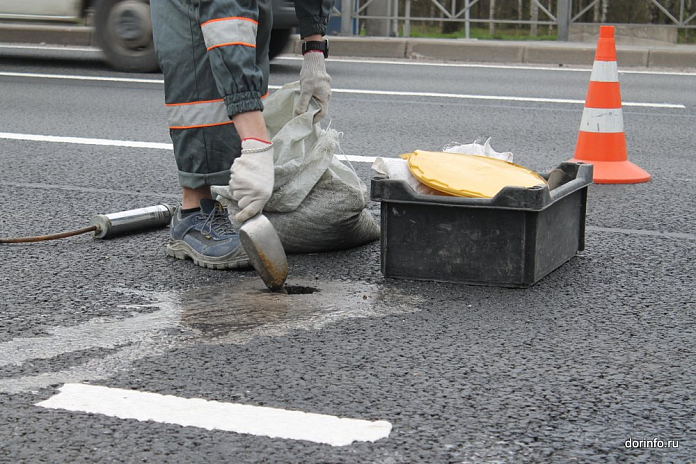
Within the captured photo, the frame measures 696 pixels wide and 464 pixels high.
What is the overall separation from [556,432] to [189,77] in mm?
1762

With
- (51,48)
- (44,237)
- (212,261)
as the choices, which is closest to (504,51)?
(51,48)

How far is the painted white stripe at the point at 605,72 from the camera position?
16.1 ft

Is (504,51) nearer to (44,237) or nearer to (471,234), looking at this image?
(44,237)

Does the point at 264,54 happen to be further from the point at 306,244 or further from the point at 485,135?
the point at 485,135

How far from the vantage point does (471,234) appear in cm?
306

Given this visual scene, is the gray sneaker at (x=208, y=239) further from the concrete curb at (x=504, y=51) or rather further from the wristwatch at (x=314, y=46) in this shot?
the concrete curb at (x=504, y=51)

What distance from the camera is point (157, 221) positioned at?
12.5 ft

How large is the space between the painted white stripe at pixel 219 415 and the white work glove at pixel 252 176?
824 millimetres

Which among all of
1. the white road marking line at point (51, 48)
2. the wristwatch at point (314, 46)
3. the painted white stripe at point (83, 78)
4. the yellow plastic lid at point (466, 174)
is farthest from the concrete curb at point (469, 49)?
the yellow plastic lid at point (466, 174)

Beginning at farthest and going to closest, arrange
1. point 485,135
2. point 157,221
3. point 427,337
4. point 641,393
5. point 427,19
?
point 427,19
point 485,135
point 157,221
point 427,337
point 641,393

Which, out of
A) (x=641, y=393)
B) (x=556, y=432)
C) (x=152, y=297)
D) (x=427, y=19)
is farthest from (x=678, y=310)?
(x=427, y=19)

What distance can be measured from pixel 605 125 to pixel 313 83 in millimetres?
1979

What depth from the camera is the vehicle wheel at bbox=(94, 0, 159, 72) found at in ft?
29.7

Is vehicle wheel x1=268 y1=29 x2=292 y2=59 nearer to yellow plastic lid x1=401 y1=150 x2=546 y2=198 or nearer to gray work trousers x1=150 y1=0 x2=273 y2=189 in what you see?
gray work trousers x1=150 y1=0 x2=273 y2=189
